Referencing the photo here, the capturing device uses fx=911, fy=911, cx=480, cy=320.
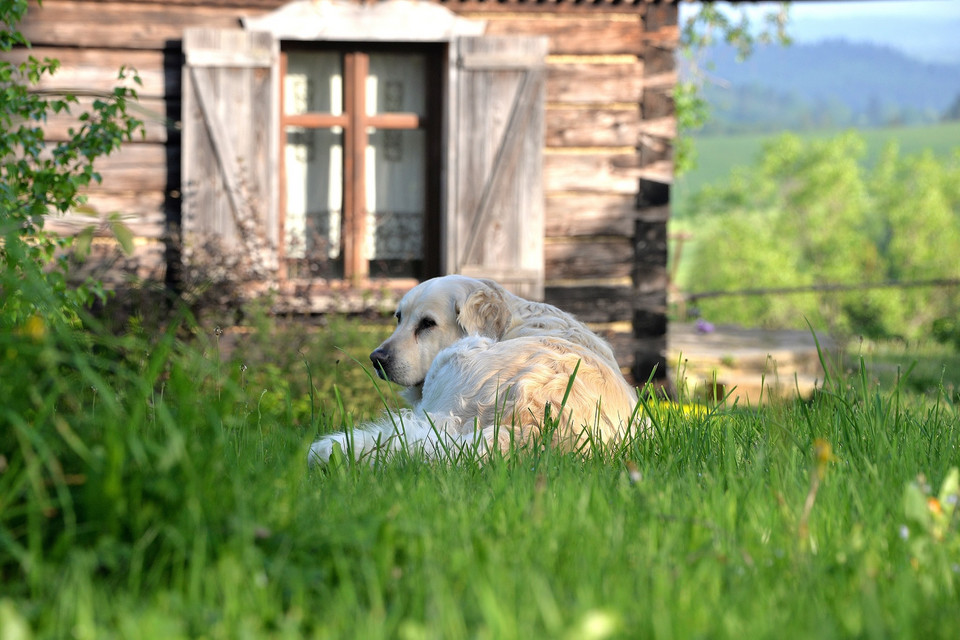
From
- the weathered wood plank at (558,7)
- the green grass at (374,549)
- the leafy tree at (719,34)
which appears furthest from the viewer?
the leafy tree at (719,34)

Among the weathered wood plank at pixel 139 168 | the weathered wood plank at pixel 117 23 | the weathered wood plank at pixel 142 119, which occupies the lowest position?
the weathered wood plank at pixel 139 168

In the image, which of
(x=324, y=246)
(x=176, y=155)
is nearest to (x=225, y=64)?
(x=176, y=155)

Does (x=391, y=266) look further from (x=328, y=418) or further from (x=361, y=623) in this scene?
(x=361, y=623)

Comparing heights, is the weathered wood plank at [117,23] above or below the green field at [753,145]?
below

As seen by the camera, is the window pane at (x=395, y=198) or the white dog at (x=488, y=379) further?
the window pane at (x=395, y=198)

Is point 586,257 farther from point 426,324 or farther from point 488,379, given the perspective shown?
point 488,379

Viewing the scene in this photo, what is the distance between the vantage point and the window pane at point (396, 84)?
6996 millimetres

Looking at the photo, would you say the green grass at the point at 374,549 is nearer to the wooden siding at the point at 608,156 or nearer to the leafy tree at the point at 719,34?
the wooden siding at the point at 608,156

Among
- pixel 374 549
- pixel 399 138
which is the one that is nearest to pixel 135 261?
pixel 399 138

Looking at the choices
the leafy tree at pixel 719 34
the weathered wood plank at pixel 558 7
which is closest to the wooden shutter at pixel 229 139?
the weathered wood plank at pixel 558 7

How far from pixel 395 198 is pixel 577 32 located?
1890mm

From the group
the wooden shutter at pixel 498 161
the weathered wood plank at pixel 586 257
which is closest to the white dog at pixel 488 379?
the wooden shutter at pixel 498 161

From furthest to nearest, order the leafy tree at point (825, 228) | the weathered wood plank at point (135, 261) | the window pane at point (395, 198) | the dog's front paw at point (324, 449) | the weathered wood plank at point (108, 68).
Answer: the leafy tree at point (825, 228), the window pane at point (395, 198), the weathered wood plank at point (108, 68), the weathered wood plank at point (135, 261), the dog's front paw at point (324, 449)

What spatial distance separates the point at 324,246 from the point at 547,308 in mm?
3446
